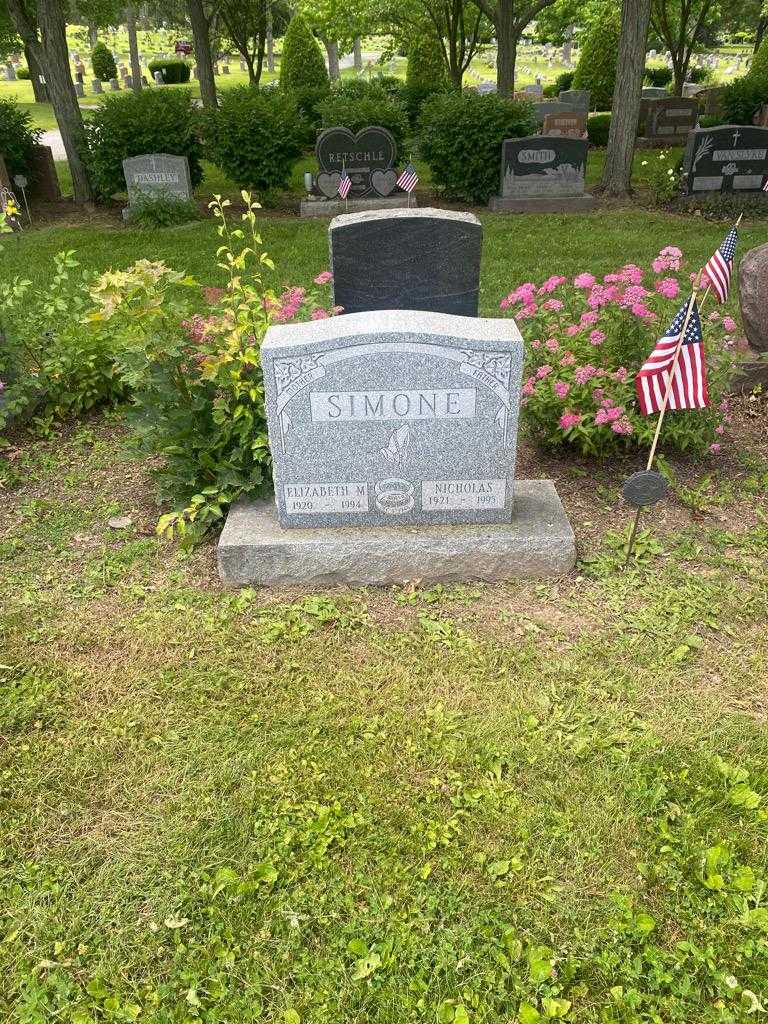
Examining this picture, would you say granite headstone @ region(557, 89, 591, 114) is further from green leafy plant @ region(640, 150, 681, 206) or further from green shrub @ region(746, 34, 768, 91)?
green leafy plant @ region(640, 150, 681, 206)

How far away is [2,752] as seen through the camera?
3271 mm

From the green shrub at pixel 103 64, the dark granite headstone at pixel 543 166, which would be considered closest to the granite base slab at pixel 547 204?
the dark granite headstone at pixel 543 166

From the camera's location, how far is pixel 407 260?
6254 mm

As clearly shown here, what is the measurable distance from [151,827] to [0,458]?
3.49 metres

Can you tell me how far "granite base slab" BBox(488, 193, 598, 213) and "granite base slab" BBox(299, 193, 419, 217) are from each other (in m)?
1.50

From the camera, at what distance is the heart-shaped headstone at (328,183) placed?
39.9 ft

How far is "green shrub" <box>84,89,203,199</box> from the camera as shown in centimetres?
1197

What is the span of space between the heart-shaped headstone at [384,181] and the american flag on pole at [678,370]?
9313mm

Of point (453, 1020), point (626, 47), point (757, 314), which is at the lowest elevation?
point (453, 1020)

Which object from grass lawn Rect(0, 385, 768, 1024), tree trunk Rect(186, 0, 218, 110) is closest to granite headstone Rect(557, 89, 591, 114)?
tree trunk Rect(186, 0, 218, 110)

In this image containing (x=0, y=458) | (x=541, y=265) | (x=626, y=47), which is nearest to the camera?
(x=0, y=458)

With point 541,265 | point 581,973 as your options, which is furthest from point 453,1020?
point 541,265

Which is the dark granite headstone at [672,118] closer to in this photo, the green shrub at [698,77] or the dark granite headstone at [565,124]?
the dark granite headstone at [565,124]

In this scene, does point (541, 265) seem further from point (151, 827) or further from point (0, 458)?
point (151, 827)
